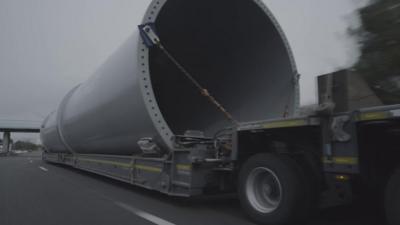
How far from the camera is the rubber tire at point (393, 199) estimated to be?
356 cm

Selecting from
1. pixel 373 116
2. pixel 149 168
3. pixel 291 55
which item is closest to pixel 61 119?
pixel 149 168

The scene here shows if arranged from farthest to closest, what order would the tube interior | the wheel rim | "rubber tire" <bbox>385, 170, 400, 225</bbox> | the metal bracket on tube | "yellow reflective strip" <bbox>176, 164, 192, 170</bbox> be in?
1. the tube interior
2. the metal bracket on tube
3. "yellow reflective strip" <bbox>176, 164, 192, 170</bbox>
4. the wheel rim
5. "rubber tire" <bbox>385, 170, 400, 225</bbox>

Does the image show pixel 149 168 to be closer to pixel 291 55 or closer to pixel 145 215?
pixel 145 215

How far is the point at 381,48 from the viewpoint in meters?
7.33

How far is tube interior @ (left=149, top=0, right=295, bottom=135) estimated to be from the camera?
7910 mm

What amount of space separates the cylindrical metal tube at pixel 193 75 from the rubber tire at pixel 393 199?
357 centimetres

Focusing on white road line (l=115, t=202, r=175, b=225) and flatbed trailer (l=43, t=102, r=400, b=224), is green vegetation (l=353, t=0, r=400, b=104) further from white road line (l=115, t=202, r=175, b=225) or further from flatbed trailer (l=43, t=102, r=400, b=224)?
white road line (l=115, t=202, r=175, b=225)

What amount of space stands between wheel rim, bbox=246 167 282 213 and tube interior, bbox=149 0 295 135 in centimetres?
287

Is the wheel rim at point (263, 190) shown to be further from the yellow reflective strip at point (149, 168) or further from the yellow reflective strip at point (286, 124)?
the yellow reflective strip at point (149, 168)

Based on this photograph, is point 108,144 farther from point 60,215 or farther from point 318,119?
point 318,119

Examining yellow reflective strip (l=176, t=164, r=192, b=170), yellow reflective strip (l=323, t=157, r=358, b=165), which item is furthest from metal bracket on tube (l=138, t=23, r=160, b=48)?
yellow reflective strip (l=323, t=157, r=358, b=165)

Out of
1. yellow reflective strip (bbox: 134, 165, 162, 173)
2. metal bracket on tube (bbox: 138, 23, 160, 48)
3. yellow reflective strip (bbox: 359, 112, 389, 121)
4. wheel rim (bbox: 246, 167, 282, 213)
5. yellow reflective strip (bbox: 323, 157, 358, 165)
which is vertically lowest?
wheel rim (bbox: 246, 167, 282, 213)

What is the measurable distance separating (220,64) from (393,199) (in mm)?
6080

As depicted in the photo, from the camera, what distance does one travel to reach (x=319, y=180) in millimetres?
4801
